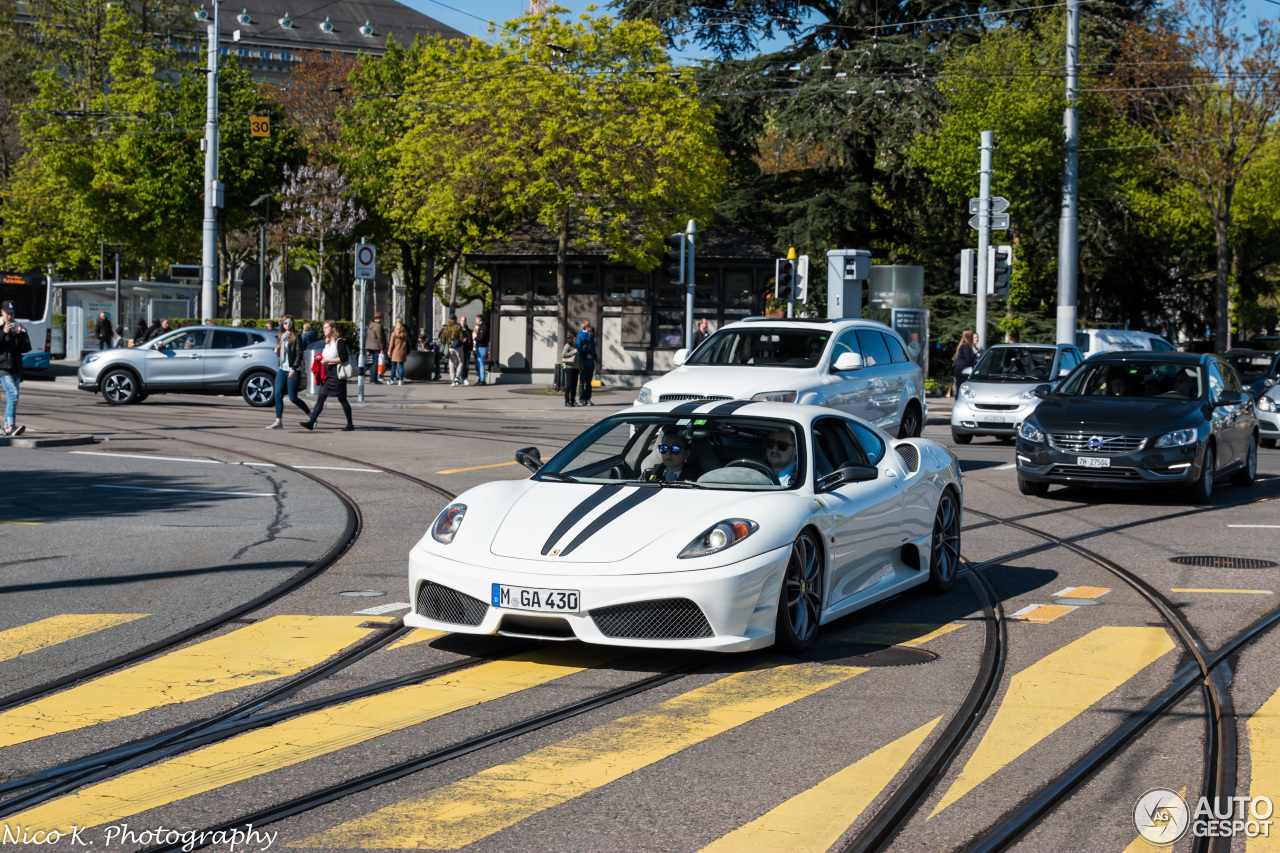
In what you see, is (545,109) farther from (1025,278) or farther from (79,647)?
(79,647)

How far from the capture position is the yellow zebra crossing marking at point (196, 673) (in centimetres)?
581

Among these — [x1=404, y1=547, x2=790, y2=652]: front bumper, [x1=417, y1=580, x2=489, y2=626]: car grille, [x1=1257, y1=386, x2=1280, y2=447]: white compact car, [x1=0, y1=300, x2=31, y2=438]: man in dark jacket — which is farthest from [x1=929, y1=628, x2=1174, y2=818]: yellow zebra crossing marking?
[x1=1257, y1=386, x2=1280, y2=447]: white compact car

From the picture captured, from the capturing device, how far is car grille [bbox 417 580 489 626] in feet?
22.4

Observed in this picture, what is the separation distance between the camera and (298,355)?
23.2m

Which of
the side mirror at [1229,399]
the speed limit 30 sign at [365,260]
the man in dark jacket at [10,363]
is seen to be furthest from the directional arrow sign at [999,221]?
the man in dark jacket at [10,363]

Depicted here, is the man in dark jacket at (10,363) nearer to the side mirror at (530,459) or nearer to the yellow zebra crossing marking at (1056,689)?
the side mirror at (530,459)

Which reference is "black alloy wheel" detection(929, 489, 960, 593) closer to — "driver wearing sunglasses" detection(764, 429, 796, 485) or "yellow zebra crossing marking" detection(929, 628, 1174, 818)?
"yellow zebra crossing marking" detection(929, 628, 1174, 818)

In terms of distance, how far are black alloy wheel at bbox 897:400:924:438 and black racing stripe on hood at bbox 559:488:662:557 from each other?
1090 centimetres

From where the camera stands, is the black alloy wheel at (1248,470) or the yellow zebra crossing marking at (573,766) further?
the black alloy wheel at (1248,470)

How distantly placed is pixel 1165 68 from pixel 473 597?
136 ft

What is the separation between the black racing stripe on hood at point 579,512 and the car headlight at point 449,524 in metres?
0.58

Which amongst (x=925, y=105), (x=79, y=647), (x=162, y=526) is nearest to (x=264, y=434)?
(x=162, y=526)

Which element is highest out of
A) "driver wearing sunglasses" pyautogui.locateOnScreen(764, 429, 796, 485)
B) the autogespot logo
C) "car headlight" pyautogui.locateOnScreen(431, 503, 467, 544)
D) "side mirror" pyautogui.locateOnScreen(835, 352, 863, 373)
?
"side mirror" pyautogui.locateOnScreen(835, 352, 863, 373)

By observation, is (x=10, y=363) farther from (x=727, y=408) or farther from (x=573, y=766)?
(x=573, y=766)
